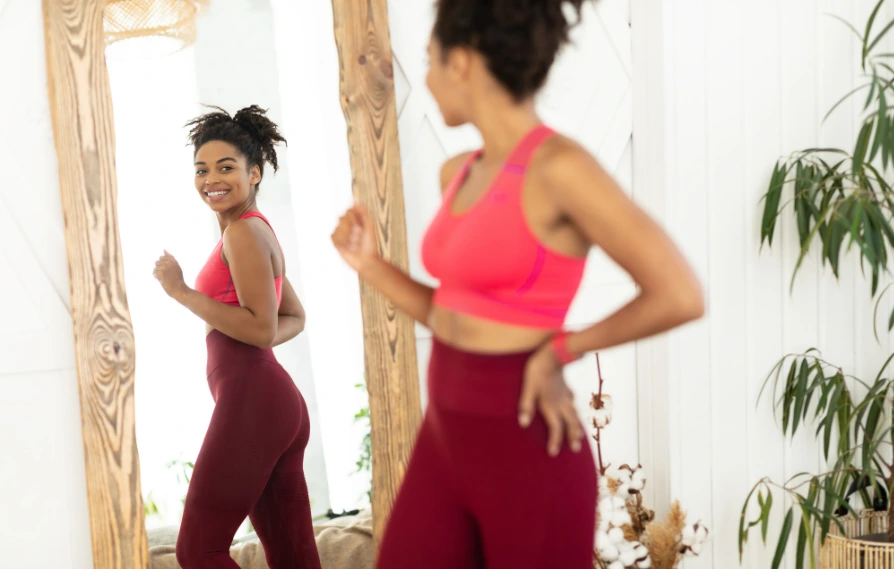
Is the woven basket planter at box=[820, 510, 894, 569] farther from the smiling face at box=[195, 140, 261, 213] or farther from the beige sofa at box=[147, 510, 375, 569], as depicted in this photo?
the smiling face at box=[195, 140, 261, 213]

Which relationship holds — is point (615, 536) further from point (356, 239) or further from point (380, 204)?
point (356, 239)

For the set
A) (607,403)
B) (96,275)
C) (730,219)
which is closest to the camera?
(96,275)

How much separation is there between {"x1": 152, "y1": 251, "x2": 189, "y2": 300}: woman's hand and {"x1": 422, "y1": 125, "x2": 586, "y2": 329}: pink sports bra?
983 millimetres

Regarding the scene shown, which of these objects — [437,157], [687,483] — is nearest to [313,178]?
[437,157]

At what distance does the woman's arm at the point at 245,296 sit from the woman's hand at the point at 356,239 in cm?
65

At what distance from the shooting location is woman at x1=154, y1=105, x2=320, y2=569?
6.27 ft

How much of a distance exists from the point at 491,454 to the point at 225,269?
1038 millimetres

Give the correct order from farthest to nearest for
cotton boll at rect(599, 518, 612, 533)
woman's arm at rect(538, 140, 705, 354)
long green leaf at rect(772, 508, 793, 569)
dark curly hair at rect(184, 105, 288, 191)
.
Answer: long green leaf at rect(772, 508, 793, 569), cotton boll at rect(599, 518, 612, 533), dark curly hair at rect(184, 105, 288, 191), woman's arm at rect(538, 140, 705, 354)

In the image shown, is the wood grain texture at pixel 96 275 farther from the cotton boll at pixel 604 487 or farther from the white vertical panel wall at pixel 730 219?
the white vertical panel wall at pixel 730 219

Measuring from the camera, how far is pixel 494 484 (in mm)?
1138

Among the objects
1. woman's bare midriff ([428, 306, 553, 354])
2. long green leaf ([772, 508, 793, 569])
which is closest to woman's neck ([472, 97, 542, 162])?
woman's bare midriff ([428, 306, 553, 354])

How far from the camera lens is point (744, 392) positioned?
Answer: 251cm

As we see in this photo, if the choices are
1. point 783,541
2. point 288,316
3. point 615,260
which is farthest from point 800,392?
point 615,260

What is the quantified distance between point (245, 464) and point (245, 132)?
806mm
